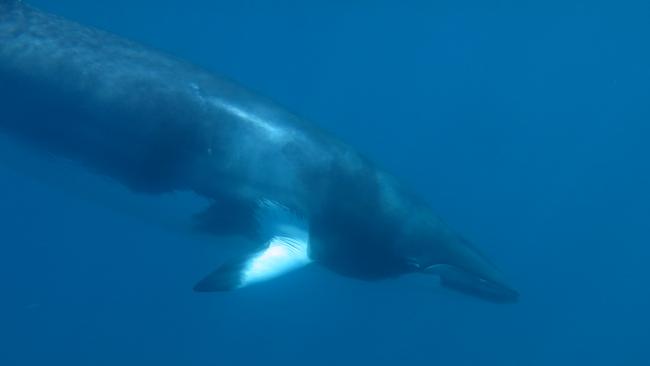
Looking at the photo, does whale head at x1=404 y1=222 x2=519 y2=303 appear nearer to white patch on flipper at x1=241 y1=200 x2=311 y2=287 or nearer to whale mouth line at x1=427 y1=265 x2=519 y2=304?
whale mouth line at x1=427 y1=265 x2=519 y2=304

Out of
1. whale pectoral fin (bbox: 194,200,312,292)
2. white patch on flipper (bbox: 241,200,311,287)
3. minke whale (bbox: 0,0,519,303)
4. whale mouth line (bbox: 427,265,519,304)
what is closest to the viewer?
whale pectoral fin (bbox: 194,200,312,292)

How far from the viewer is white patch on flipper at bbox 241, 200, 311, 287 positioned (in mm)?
8867

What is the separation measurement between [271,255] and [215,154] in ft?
5.11

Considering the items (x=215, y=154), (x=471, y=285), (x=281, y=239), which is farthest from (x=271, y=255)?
(x=471, y=285)

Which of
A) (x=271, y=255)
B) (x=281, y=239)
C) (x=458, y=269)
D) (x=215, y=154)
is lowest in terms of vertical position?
(x=271, y=255)

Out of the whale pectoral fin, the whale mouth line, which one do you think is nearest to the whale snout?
the whale mouth line

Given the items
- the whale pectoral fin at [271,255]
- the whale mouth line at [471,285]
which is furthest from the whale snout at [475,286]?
the whale pectoral fin at [271,255]

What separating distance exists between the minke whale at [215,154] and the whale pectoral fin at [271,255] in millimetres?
17

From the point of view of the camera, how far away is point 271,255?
895 cm

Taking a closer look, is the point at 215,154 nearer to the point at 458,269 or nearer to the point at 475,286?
the point at 458,269

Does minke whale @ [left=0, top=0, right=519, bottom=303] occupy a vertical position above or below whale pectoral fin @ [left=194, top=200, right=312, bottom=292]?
above

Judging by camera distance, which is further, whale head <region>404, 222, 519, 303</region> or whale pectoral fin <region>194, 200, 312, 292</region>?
whale head <region>404, 222, 519, 303</region>

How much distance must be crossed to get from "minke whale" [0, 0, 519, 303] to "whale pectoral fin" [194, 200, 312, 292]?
0.02 metres

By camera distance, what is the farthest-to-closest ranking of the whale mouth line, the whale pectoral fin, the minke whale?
the whale mouth line < the minke whale < the whale pectoral fin
